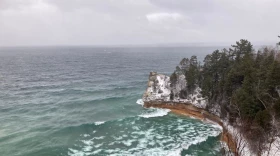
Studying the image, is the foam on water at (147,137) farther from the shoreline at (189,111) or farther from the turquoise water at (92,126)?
the shoreline at (189,111)

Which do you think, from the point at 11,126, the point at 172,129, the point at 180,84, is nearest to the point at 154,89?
the point at 180,84

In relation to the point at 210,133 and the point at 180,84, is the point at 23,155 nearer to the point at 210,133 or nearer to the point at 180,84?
the point at 210,133

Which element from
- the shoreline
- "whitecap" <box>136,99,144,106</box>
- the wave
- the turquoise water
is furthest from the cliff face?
the turquoise water

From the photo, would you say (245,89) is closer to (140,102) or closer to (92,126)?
(140,102)

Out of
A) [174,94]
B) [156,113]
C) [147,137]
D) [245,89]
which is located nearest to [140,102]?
[156,113]

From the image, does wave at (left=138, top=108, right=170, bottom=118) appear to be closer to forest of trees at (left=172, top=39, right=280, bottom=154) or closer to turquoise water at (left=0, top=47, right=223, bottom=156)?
turquoise water at (left=0, top=47, right=223, bottom=156)

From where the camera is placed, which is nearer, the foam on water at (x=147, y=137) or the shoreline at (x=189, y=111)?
the foam on water at (x=147, y=137)

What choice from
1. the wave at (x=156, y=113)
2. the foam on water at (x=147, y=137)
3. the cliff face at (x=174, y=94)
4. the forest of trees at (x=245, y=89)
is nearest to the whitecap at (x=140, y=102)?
the cliff face at (x=174, y=94)
